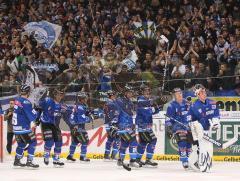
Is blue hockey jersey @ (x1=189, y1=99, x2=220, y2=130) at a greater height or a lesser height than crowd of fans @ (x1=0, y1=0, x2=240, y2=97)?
lesser

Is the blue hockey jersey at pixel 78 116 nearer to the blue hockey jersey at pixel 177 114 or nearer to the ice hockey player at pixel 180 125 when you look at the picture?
the ice hockey player at pixel 180 125

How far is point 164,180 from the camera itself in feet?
44.3

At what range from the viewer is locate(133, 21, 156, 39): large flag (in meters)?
20.8

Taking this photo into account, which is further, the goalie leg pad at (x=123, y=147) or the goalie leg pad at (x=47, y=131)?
the goalie leg pad at (x=47, y=131)

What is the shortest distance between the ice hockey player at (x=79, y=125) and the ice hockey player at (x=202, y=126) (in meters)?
3.44

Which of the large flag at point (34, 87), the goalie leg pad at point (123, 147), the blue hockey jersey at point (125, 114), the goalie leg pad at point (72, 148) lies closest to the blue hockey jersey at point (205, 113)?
the blue hockey jersey at point (125, 114)

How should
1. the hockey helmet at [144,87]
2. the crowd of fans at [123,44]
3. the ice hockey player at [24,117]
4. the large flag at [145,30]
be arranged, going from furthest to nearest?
the large flag at [145,30], the crowd of fans at [123,44], the hockey helmet at [144,87], the ice hockey player at [24,117]

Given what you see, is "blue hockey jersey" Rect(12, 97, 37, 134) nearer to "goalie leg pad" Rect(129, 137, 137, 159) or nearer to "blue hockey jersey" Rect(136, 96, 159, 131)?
"goalie leg pad" Rect(129, 137, 137, 159)

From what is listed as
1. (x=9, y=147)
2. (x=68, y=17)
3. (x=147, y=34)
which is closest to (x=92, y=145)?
(x=9, y=147)

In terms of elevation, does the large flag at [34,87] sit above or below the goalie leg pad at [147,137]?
above

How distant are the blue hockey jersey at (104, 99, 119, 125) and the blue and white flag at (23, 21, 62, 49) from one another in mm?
4964

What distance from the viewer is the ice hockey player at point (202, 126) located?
48.1 ft

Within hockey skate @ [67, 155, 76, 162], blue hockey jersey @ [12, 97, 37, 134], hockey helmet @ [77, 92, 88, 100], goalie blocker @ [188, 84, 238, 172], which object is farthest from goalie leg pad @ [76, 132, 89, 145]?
goalie blocker @ [188, 84, 238, 172]

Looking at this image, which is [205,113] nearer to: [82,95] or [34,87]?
[82,95]
